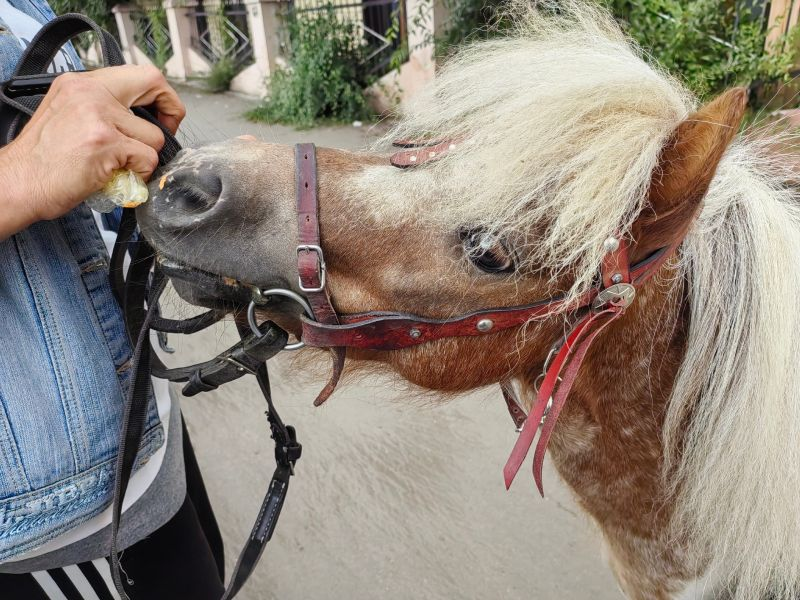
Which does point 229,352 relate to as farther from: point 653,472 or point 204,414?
point 204,414

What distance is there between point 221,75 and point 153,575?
10.1 meters

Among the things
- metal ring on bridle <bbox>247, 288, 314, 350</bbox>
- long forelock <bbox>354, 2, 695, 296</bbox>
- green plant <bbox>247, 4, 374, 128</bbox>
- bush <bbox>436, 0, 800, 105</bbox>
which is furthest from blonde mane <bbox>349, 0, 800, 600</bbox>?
green plant <bbox>247, 4, 374, 128</bbox>

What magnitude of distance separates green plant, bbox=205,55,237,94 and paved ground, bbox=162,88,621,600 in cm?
816

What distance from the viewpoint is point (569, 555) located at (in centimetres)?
246

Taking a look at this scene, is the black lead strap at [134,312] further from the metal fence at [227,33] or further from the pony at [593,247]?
the metal fence at [227,33]

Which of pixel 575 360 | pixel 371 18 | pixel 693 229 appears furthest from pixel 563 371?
pixel 371 18

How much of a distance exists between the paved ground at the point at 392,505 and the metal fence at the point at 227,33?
8.52 meters

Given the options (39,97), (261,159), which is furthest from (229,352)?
(39,97)

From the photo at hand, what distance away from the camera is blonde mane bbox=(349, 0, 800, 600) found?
1045 mm

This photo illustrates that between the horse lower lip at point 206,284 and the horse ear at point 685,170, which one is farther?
the horse lower lip at point 206,284

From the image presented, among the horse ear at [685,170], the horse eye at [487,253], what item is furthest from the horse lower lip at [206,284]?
the horse ear at [685,170]

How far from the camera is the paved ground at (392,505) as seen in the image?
2393 mm

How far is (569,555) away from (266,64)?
8607 millimetres

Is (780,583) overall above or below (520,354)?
below
